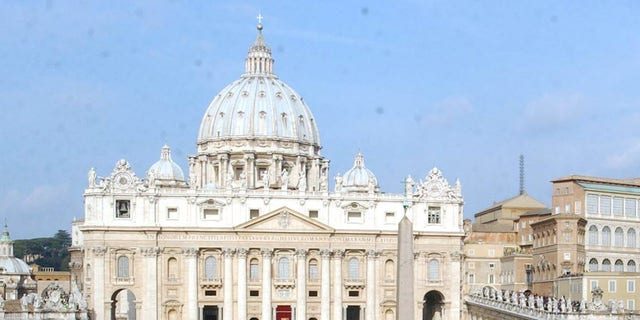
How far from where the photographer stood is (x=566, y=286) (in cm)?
8706

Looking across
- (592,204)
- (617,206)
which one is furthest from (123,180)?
(617,206)

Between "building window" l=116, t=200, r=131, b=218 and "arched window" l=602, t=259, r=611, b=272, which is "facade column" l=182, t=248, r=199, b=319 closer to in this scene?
"building window" l=116, t=200, r=131, b=218

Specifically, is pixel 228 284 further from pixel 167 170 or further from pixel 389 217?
pixel 167 170

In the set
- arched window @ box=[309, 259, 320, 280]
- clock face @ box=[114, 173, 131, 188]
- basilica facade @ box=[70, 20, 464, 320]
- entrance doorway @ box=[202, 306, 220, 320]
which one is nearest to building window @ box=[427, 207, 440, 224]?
basilica facade @ box=[70, 20, 464, 320]

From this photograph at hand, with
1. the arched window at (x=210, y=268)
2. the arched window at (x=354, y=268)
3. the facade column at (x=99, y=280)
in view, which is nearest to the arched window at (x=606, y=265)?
the arched window at (x=354, y=268)

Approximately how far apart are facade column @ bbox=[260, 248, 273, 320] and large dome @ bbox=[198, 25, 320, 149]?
20.8m

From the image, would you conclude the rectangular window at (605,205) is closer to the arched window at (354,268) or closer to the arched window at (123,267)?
the arched window at (354,268)

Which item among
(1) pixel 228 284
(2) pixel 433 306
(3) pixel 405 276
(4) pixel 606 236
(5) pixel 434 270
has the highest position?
(4) pixel 606 236

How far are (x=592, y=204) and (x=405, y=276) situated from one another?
5390 cm

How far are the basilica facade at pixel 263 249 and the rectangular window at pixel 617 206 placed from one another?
10838mm

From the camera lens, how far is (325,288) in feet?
314

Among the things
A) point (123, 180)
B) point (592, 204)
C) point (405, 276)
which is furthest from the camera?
point (592, 204)

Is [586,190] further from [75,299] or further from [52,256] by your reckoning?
[52,256]

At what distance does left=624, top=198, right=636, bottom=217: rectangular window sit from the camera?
95938mm
